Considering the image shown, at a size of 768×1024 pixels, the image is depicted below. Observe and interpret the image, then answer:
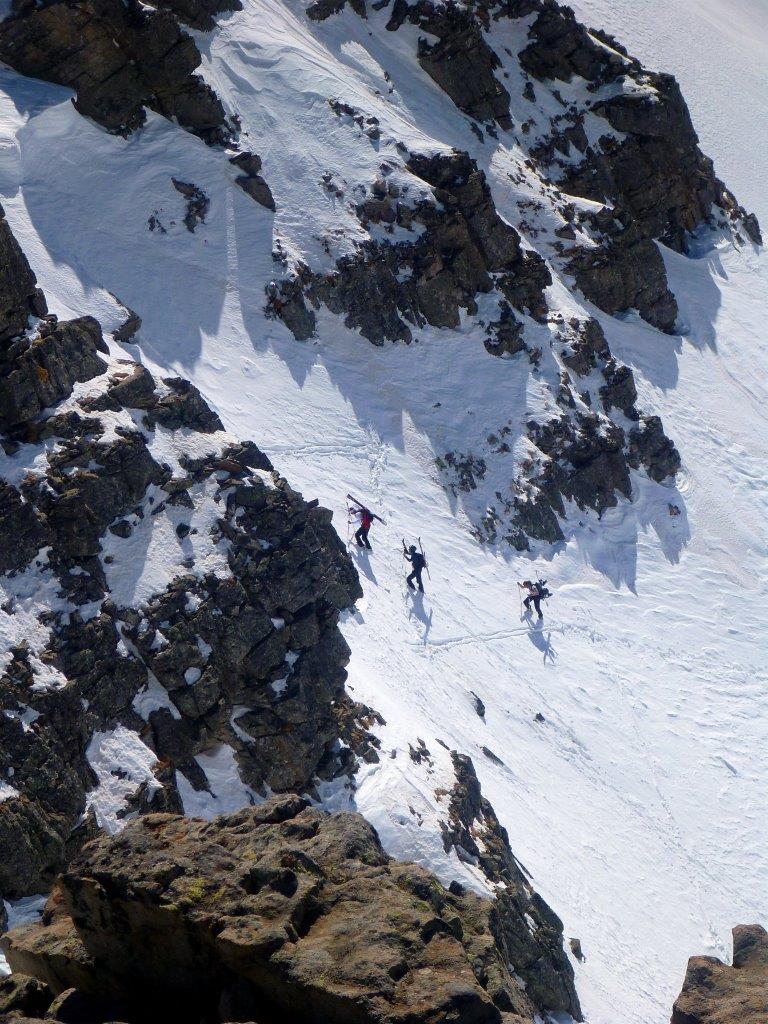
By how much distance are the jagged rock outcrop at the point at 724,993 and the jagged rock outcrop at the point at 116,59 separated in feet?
103

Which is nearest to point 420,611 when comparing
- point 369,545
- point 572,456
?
point 369,545

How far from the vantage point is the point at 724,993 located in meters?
15.2

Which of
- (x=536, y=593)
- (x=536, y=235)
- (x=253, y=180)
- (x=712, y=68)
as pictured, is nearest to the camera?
(x=536, y=593)

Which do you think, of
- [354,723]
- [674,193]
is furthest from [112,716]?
[674,193]

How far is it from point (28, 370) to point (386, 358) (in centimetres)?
1714

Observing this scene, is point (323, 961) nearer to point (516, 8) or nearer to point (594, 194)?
point (594, 194)

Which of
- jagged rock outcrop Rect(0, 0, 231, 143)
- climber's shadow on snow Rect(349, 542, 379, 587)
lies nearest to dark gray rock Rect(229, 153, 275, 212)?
jagged rock outcrop Rect(0, 0, 231, 143)

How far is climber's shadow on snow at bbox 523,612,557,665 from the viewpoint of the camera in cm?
2950

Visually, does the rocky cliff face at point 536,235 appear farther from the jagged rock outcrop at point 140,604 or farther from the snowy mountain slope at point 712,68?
the snowy mountain slope at point 712,68

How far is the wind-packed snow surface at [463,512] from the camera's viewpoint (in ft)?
76.9

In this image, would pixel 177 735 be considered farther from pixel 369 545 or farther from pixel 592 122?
pixel 592 122

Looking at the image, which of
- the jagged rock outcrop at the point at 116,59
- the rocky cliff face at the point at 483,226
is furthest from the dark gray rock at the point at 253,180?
the jagged rock outcrop at the point at 116,59

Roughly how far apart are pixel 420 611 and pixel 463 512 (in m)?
5.84

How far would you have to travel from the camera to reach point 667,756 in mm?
28062
